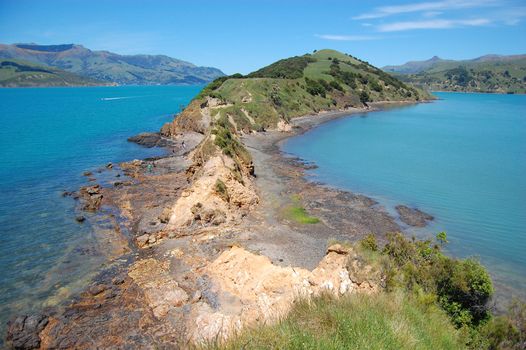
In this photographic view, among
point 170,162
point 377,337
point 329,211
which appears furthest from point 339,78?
point 377,337

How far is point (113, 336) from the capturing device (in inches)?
636

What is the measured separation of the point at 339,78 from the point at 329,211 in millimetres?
108068

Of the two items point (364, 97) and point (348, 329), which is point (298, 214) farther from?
point (364, 97)

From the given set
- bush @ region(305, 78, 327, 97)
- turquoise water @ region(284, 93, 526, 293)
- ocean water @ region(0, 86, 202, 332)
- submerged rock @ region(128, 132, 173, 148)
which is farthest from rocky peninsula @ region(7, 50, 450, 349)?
bush @ region(305, 78, 327, 97)

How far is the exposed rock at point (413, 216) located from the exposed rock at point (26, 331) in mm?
27381

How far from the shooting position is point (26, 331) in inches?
640

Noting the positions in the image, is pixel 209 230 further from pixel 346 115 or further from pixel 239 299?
pixel 346 115

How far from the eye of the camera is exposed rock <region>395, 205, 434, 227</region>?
31.7m

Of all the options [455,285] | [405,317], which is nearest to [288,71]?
[455,285]

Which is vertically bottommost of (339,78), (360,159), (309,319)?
(360,159)

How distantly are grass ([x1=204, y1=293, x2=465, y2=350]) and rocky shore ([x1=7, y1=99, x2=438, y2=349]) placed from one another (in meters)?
0.82

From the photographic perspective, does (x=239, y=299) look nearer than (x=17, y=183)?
Yes

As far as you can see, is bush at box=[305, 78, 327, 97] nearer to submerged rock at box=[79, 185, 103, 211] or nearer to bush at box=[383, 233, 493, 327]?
submerged rock at box=[79, 185, 103, 211]

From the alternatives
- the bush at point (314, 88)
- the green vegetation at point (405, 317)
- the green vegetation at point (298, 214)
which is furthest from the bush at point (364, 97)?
the green vegetation at point (405, 317)
